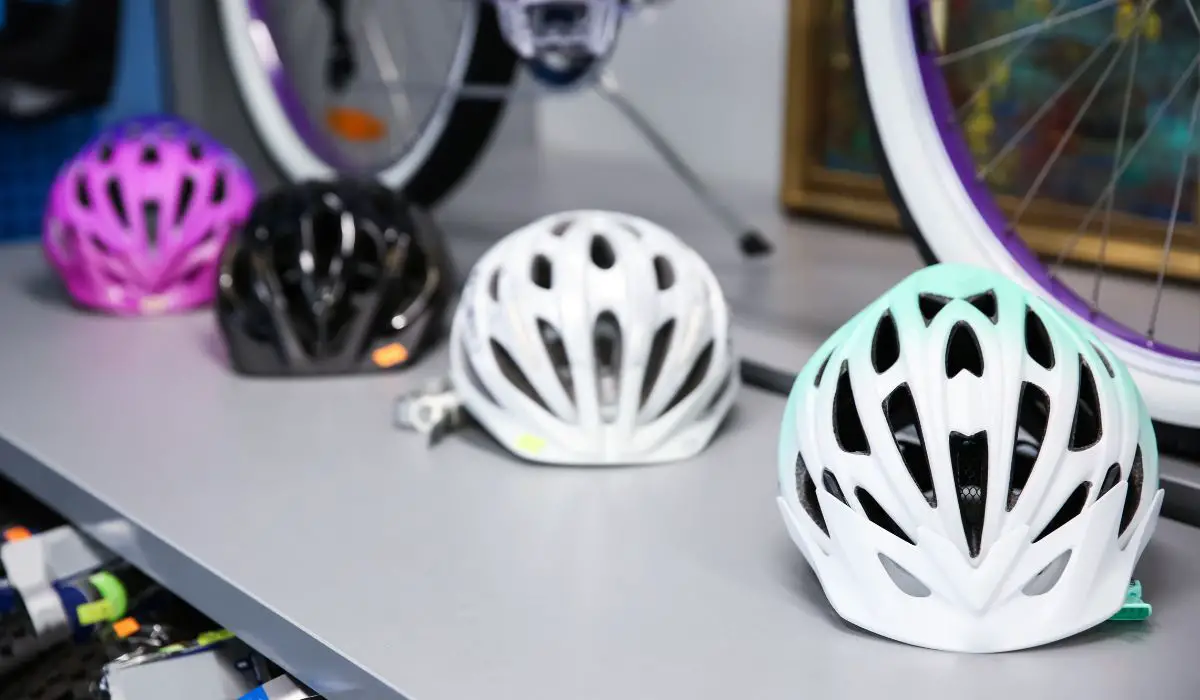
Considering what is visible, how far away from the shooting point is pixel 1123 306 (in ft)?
3.75

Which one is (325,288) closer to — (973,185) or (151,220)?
(151,220)

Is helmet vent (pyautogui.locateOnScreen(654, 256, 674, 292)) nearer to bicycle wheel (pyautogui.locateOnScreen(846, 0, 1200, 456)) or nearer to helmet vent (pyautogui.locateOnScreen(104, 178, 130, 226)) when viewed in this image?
bicycle wheel (pyautogui.locateOnScreen(846, 0, 1200, 456))

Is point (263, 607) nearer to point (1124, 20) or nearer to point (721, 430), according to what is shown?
point (721, 430)

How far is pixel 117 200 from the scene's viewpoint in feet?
4.44

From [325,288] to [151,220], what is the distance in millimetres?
376

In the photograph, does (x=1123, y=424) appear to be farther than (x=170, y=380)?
No

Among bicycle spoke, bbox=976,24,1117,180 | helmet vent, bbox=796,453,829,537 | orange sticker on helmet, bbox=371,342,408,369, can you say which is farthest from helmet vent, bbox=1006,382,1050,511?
orange sticker on helmet, bbox=371,342,408,369

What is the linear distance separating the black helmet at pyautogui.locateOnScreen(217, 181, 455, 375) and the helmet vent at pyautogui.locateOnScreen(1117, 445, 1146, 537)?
2.27ft

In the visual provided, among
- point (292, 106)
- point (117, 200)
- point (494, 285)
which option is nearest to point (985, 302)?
point (494, 285)

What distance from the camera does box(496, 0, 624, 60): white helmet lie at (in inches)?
50.0

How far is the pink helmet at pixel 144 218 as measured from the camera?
51.3 inches

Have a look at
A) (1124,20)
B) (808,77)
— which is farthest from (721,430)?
(808,77)

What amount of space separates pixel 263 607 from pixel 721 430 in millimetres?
418

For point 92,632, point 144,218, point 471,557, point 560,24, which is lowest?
point 92,632
